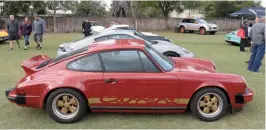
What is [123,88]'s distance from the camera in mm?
4477

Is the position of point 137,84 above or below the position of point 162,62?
below

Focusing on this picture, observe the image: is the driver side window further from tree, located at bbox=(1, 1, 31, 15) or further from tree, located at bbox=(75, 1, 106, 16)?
tree, located at bbox=(75, 1, 106, 16)

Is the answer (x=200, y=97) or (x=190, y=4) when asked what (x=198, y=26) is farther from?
(x=200, y=97)

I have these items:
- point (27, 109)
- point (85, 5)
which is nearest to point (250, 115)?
point (27, 109)

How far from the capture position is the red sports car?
14.6 feet

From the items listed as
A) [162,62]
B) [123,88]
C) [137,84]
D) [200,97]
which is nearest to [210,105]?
[200,97]

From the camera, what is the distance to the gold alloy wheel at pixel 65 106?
4512mm

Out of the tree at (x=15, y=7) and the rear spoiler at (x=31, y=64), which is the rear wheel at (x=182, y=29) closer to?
the tree at (x=15, y=7)

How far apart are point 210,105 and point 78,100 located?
204 cm

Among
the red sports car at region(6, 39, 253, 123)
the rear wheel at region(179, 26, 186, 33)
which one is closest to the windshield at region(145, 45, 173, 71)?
the red sports car at region(6, 39, 253, 123)

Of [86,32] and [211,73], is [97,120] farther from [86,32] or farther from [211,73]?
[86,32]

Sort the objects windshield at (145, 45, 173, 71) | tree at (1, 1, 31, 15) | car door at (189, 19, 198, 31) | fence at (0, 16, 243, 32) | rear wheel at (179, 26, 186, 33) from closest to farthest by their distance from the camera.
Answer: windshield at (145, 45, 173, 71), car door at (189, 19, 198, 31), tree at (1, 1, 31, 15), rear wheel at (179, 26, 186, 33), fence at (0, 16, 243, 32)

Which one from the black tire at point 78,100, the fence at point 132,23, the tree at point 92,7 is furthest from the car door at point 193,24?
the black tire at point 78,100

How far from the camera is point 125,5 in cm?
3534
